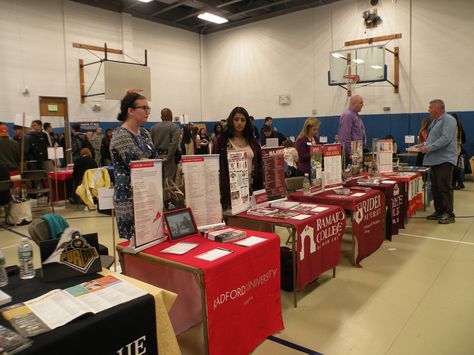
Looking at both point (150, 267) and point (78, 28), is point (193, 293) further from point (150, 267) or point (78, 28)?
point (78, 28)

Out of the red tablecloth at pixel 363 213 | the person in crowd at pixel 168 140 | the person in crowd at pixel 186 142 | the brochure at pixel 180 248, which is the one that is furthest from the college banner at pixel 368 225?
the person in crowd at pixel 186 142

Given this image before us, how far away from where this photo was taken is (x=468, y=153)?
8.63m

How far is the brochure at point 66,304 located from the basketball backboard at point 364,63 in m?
8.49

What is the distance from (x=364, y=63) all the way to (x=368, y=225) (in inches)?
248

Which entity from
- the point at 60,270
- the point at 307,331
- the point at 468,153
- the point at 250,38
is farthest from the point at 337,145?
the point at 250,38

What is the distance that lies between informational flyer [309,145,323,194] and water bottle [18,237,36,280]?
2504 millimetres

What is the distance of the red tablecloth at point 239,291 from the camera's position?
187cm

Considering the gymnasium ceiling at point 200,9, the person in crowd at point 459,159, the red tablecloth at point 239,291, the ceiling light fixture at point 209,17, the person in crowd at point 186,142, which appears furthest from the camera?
the gymnasium ceiling at point 200,9

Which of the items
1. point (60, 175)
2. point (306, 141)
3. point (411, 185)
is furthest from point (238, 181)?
point (60, 175)

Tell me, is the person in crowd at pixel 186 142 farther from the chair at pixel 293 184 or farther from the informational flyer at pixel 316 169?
the informational flyer at pixel 316 169

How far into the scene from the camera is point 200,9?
1103 cm

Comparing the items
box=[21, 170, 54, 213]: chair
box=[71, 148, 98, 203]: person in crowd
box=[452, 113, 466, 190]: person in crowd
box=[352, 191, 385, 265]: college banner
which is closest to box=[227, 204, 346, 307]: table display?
box=[352, 191, 385, 265]: college banner

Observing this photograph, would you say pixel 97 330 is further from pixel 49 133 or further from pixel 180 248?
pixel 49 133

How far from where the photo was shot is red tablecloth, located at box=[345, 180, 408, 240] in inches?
156
